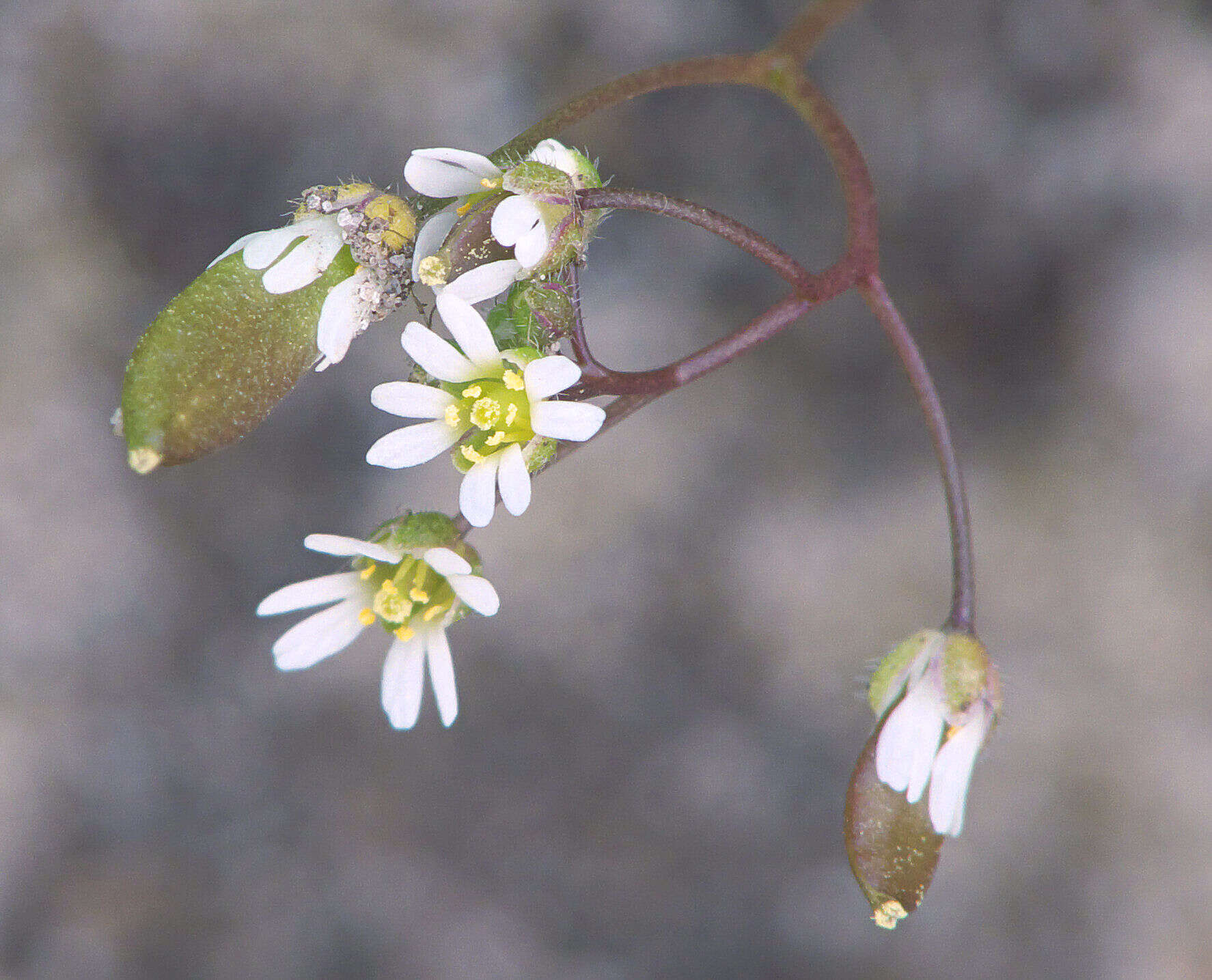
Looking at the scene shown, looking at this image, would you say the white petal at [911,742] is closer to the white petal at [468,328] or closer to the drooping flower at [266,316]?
the white petal at [468,328]

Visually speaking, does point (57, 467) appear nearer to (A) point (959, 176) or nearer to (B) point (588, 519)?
(B) point (588, 519)

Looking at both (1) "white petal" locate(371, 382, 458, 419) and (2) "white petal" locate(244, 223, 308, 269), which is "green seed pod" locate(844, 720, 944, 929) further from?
(2) "white petal" locate(244, 223, 308, 269)

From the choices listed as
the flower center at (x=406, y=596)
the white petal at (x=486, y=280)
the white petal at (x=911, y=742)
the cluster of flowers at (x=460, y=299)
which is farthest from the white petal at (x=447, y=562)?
the white petal at (x=911, y=742)

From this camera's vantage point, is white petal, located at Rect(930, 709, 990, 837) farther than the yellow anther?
Yes

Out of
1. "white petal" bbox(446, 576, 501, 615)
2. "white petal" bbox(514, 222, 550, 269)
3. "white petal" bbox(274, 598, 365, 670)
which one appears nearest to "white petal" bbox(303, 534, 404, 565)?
"white petal" bbox(446, 576, 501, 615)

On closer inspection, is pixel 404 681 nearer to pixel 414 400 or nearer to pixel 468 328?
pixel 414 400

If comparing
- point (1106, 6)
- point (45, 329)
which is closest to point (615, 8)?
point (1106, 6)
